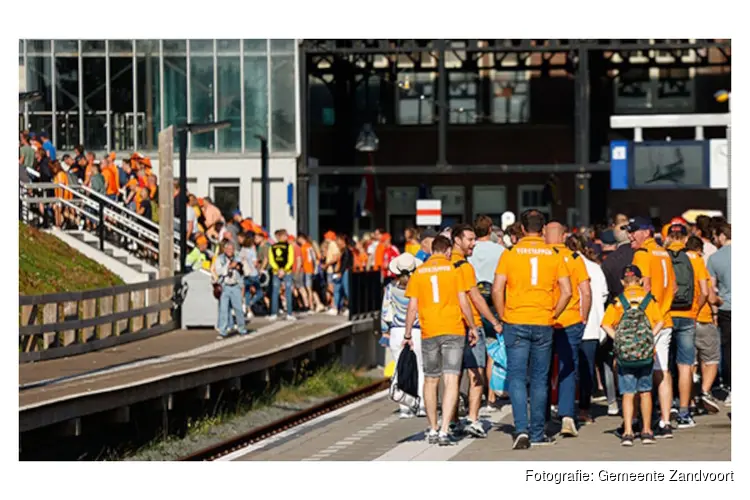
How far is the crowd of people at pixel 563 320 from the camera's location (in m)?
15.0

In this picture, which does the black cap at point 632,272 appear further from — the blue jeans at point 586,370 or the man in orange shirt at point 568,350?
the blue jeans at point 586,370

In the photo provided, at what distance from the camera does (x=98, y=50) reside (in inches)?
1898

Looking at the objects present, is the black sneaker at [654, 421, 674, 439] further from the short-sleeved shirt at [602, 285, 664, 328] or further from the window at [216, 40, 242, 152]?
the window at [216, 40, 242, 152]

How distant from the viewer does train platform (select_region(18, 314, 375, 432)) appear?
17.9 meters

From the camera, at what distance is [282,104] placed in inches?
1978

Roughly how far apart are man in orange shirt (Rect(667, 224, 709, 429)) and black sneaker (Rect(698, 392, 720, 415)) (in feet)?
2.53

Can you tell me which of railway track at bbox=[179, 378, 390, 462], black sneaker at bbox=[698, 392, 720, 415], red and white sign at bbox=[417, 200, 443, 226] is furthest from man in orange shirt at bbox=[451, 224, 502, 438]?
red and white sign at bbox=[417, 200, 443, 226]

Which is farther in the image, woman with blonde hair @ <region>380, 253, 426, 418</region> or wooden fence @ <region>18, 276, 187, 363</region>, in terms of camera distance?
wooden fence @ <region>18, 276, 187, 363</region>

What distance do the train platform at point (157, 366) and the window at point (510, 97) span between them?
3186 cm

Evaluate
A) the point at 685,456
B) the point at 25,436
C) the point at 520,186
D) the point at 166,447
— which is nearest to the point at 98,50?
the point at 520,186

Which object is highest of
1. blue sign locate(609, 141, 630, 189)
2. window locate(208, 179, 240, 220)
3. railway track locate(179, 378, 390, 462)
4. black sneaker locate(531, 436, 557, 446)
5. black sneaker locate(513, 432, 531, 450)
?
blue sign locate(609, 141, 630, 189)

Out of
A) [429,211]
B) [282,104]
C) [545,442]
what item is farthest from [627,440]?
[282,104]

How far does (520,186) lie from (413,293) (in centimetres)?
4669

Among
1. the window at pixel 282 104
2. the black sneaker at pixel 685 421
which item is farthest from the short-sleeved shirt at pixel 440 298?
the window at pixel 282 104
